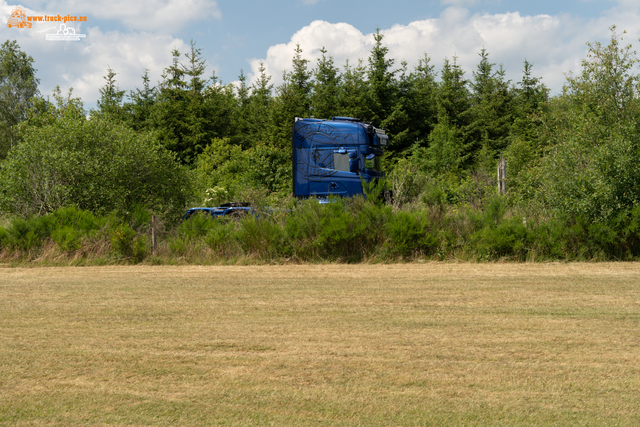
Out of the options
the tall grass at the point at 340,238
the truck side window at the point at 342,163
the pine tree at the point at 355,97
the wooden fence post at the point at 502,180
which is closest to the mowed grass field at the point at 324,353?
the tall grass at the point at 340,238

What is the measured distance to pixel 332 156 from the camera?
708 inches

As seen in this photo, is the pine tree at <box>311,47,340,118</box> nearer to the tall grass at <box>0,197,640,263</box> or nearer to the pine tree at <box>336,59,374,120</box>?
the pine tree at <box>336,59,374,120</box>

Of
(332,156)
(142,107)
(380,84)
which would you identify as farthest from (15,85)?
(332,156)

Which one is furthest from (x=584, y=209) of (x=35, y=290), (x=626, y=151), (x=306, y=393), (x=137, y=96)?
(x=137, y=96)

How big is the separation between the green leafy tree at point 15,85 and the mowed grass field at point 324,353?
45.8 m

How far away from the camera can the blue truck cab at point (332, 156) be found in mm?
17828

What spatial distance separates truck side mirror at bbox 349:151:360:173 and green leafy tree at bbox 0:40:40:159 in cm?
3995

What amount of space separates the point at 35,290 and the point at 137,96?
148 ft

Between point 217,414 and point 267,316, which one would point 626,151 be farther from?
point 217,414

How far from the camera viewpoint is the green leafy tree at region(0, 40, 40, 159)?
49.4m

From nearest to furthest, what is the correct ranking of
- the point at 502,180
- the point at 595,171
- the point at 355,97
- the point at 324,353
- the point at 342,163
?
1. the point at 324,353
2. the point at 595,171
3. the point at 502,180
4. the point at 342,163
5. the point at 355,97

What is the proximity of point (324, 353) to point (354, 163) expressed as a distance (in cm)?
1243

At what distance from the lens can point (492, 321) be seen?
7.17 metres

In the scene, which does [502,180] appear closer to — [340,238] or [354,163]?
[354,163]
